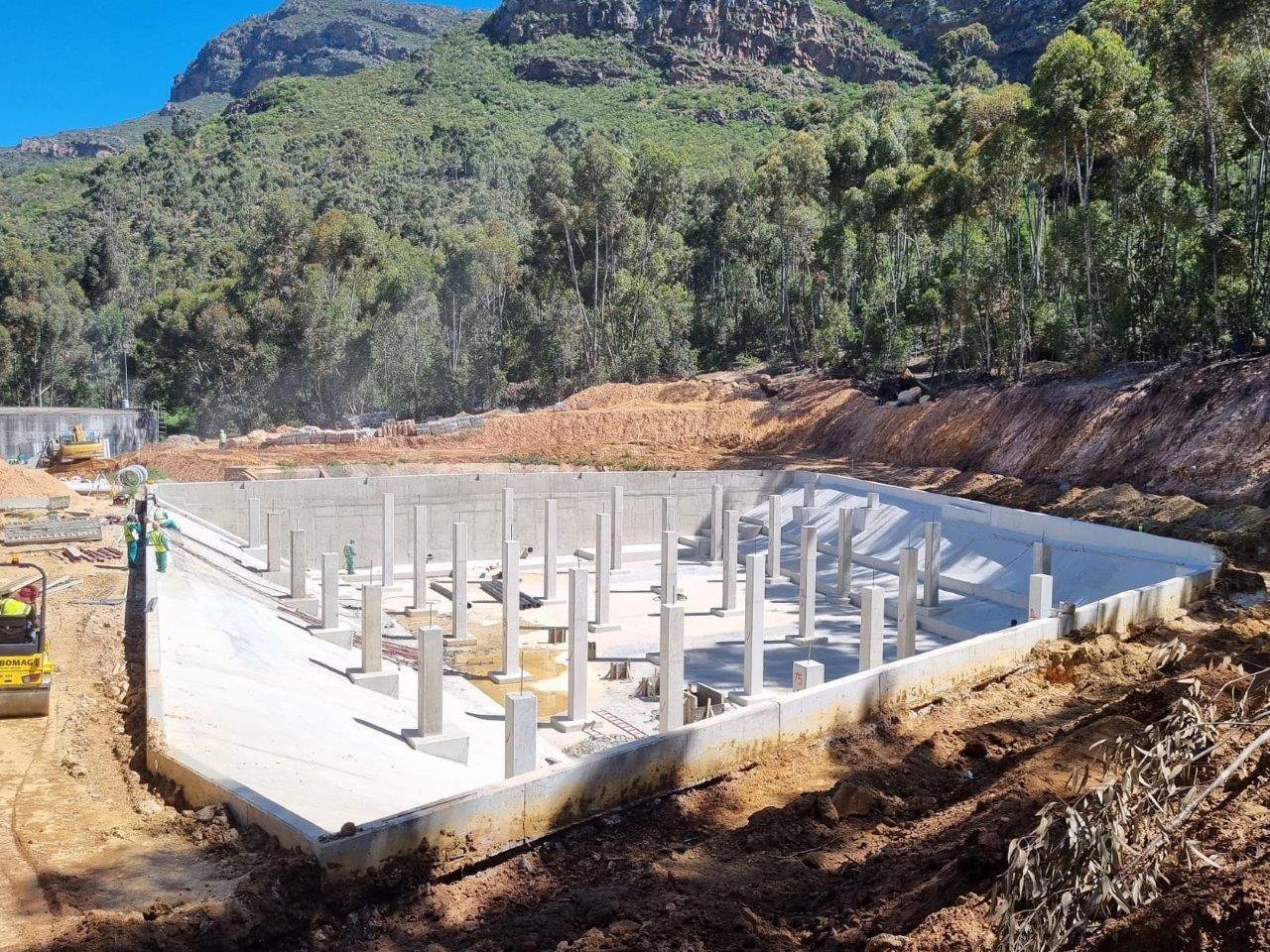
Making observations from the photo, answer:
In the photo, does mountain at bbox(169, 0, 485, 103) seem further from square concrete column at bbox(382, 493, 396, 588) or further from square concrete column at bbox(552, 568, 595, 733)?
square concrete column at bbox(552, 568, 595, 733)

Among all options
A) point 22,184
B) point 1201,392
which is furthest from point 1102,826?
point 22,184

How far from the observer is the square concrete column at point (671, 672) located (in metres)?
11.2

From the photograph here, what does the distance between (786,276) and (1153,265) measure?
69.5 feet

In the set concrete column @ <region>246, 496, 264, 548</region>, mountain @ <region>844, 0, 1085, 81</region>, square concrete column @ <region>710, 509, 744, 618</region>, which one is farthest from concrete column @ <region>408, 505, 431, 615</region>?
mountain @ <region>844, 0, 1085, 81</region>

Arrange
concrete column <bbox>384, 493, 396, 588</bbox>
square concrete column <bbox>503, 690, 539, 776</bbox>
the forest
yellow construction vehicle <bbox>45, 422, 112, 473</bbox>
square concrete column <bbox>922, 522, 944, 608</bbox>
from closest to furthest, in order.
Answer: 1. square concrete column <bbox>503, 690, 539, 776</bbox>
2. square concrete column <bbox>922, 522, 944, 608</bbox>
3. concrete column <bbox>384, 493, 396, 588</bbox>
4. the forest
5. yellow construction vehicle <bbox>45, 422, 112, 473</bbox>

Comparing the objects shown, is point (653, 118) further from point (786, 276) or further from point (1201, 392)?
point (1201, 392)

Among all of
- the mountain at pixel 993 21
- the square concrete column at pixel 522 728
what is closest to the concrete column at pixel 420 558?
the square concrete column at pixel 522 728

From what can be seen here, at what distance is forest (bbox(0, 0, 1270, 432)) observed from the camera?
2497cm

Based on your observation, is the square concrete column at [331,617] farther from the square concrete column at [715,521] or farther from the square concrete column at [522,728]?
the square concrete column at [715,521]

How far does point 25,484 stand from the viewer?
25094 millimetres

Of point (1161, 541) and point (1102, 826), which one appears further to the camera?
point (1161, 541)

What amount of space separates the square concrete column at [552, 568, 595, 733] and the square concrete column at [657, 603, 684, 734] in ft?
6.32

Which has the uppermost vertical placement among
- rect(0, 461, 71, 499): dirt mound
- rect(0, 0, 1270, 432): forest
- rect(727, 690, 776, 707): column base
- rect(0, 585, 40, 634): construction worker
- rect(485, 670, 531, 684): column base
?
rect(0, 0, 1270, 432): forest

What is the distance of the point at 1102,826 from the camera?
342cm
